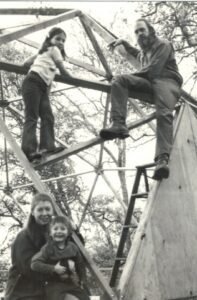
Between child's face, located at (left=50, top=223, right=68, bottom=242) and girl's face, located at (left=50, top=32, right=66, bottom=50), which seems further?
girl's face, located at (left=50, top=32, right=66, bottom=50)

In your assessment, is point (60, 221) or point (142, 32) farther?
point (142, 32)

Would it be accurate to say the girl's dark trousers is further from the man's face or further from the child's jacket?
the child's jacket

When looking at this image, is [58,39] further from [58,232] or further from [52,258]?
[52,258]

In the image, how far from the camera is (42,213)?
16.2 feet

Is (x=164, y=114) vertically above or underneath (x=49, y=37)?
underneath

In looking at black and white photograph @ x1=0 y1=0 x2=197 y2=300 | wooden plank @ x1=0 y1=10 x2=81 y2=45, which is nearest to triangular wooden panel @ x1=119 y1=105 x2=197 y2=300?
black and white photograph @ x1=0 y1=0 x2=197 y2=300

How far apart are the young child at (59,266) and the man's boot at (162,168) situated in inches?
64.5

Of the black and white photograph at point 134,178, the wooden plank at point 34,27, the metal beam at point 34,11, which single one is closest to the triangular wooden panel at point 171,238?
the black and white photograph at point 134,178

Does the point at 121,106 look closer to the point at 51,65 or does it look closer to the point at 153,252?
→ the point at 51,65

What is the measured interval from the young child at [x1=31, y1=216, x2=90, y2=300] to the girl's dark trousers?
1.92 m

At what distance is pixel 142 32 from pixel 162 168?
1.98 metres

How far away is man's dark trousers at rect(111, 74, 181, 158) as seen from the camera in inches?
247

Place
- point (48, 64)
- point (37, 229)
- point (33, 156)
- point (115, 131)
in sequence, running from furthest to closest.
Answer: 1. point (48, 64)
2. point (33, 156)
3. point (115, 131)
4. point (37, 229)

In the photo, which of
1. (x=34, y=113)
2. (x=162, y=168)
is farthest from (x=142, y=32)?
(x=162, y=168)
